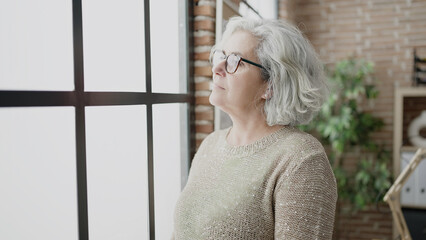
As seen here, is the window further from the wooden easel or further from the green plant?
the green plant

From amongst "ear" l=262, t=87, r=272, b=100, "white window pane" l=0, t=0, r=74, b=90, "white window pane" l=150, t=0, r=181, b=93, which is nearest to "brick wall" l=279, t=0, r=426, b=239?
"white window pane" l=150, t=0, r=181, b=93

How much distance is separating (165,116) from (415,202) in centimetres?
265

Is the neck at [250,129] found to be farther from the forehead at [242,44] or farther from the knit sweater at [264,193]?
the forehead at [242,44]

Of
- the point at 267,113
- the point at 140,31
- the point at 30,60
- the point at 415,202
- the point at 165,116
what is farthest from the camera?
the point at 415,202

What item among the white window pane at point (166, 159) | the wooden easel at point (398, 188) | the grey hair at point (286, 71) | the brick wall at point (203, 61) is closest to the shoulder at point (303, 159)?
the grey hair at point (286, 71)

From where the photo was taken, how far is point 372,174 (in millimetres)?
3564

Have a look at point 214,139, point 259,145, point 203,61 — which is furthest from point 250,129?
point 203,61

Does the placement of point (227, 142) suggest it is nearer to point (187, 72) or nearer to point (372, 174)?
point (187, 72)

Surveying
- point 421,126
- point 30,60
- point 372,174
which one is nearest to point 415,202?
point 372,174

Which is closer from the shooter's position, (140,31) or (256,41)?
(256,41)

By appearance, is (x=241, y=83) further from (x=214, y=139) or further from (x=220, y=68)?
(x=214, y=139)

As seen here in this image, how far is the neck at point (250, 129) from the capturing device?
131cm

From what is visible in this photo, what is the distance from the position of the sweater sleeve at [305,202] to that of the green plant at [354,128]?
7.93ft

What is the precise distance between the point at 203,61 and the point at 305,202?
1101 mm
